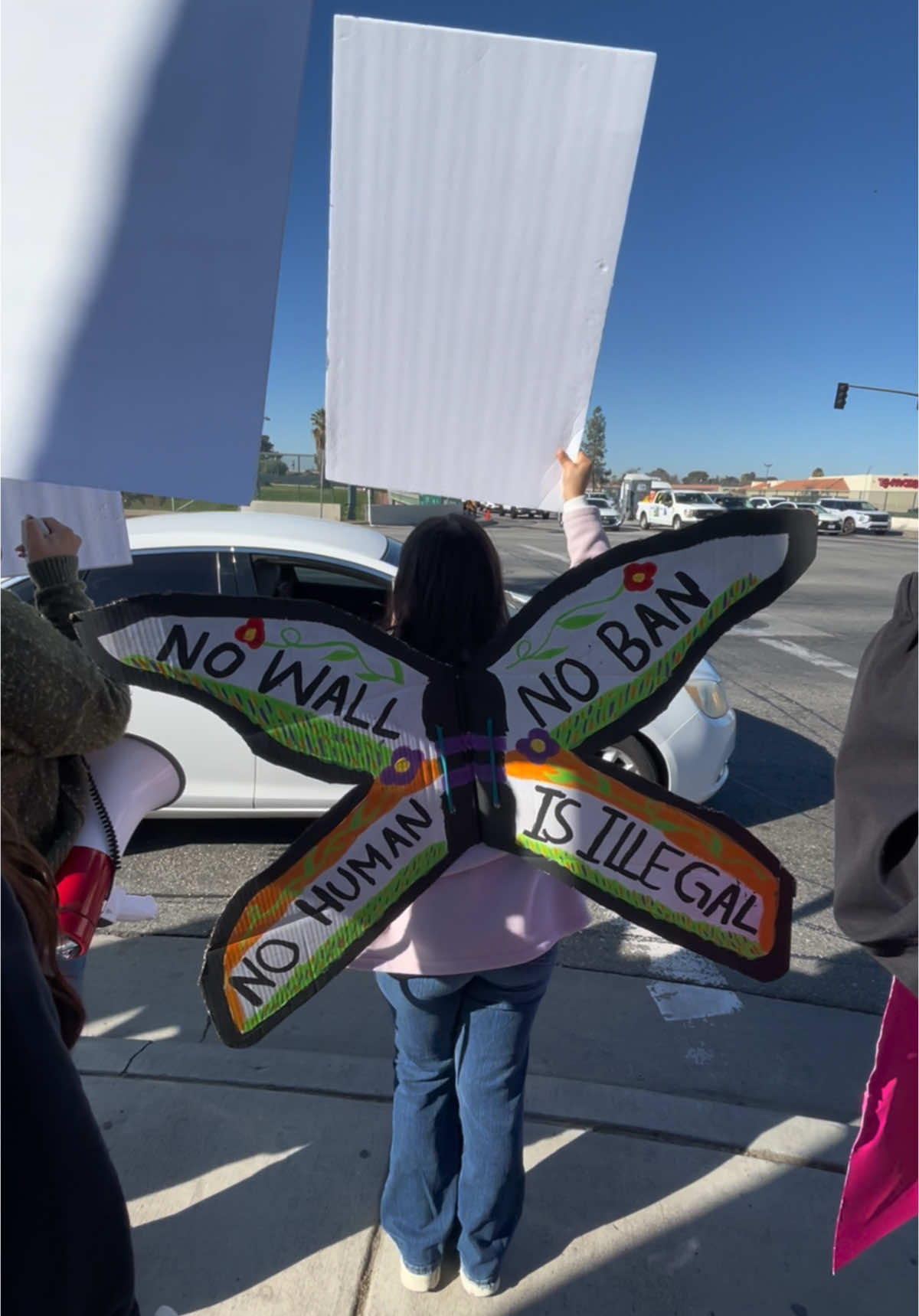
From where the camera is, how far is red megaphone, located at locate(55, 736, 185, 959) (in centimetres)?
155

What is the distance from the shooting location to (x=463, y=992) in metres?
1.62

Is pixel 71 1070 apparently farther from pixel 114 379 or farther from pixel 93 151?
pixel 93 151

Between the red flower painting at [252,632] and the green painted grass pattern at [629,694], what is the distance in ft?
1.57

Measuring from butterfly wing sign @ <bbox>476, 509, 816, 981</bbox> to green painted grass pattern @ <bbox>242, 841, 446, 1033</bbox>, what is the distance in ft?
0.47

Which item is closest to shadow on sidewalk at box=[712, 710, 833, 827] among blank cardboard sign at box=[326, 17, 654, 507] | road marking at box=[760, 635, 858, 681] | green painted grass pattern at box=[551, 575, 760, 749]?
road marking at box=[760, 635, 858, 681]

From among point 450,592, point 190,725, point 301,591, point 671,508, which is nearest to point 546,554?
point 671,508

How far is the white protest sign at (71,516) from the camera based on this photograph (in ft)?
4.79

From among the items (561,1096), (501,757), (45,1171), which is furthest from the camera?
(561,1096)

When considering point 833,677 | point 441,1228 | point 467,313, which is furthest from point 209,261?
point 833,677

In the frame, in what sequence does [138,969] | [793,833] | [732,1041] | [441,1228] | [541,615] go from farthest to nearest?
1. [793,833]
2. [138,969]
3. [732,1041]
4. [441,1228]
5. [541,615]

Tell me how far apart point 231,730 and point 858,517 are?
1400 inches

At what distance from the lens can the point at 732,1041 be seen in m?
2.65

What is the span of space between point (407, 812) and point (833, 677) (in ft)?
24.0

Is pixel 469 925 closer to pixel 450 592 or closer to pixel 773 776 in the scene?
pixel 450 592
